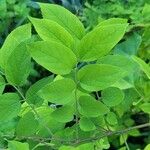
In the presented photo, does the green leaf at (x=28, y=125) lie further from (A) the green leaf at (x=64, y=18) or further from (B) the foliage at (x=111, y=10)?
(B) the foliage at (x=111, y=10)

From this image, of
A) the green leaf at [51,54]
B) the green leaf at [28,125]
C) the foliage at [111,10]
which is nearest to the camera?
the green leaf at [51,54]

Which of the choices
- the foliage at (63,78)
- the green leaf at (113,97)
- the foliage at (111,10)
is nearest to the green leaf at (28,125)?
the foliage at (63,78)

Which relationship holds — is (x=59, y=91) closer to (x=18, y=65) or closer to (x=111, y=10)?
(x=18, y=65)

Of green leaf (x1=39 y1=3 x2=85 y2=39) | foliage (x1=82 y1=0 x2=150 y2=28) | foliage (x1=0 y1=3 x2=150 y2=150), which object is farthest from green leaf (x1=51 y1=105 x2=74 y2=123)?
foliage (x1=82 y1=0 x2=150 y2=28)

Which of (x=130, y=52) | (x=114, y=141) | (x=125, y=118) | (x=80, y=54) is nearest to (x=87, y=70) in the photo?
(x=80, y=54)

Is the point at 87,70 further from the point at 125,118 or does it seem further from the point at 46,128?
the point at 125,118

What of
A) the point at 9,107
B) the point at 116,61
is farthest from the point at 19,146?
the point at 116,61
